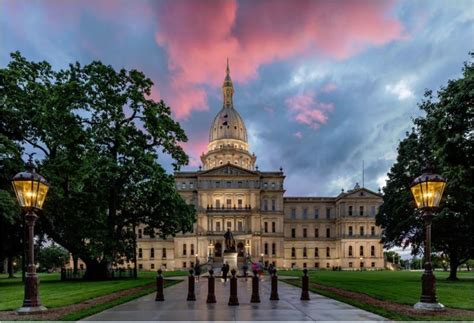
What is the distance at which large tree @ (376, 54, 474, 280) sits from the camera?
25.9m

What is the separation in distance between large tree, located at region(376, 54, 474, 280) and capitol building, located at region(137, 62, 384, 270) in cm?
5918

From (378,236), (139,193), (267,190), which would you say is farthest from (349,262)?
(139,193)

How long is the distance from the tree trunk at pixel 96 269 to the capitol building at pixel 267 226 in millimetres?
66860

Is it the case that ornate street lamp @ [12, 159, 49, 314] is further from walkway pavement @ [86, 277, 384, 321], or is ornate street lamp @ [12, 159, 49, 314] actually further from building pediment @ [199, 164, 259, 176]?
building pediment @ [199, 164, 259, 176]

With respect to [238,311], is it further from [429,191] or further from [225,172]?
[225,172]

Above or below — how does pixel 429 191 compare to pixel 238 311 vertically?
above

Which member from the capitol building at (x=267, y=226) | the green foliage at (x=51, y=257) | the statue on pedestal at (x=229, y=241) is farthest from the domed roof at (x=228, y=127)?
the statue on pedestal at (x=229, y=241)

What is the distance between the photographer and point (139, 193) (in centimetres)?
4238

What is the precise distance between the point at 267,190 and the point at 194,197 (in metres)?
17.8

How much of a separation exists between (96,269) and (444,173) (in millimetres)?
30134

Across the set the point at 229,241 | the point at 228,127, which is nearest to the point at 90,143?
the point at 229,241

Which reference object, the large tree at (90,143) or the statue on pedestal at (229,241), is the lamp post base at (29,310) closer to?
the large tree at (90,143)

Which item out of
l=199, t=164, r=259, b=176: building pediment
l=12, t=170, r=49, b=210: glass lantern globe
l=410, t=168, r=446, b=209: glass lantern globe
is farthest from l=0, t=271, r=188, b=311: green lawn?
l=199, t=164, r=259, b=176: building pediment

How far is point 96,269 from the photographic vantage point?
4419cm
